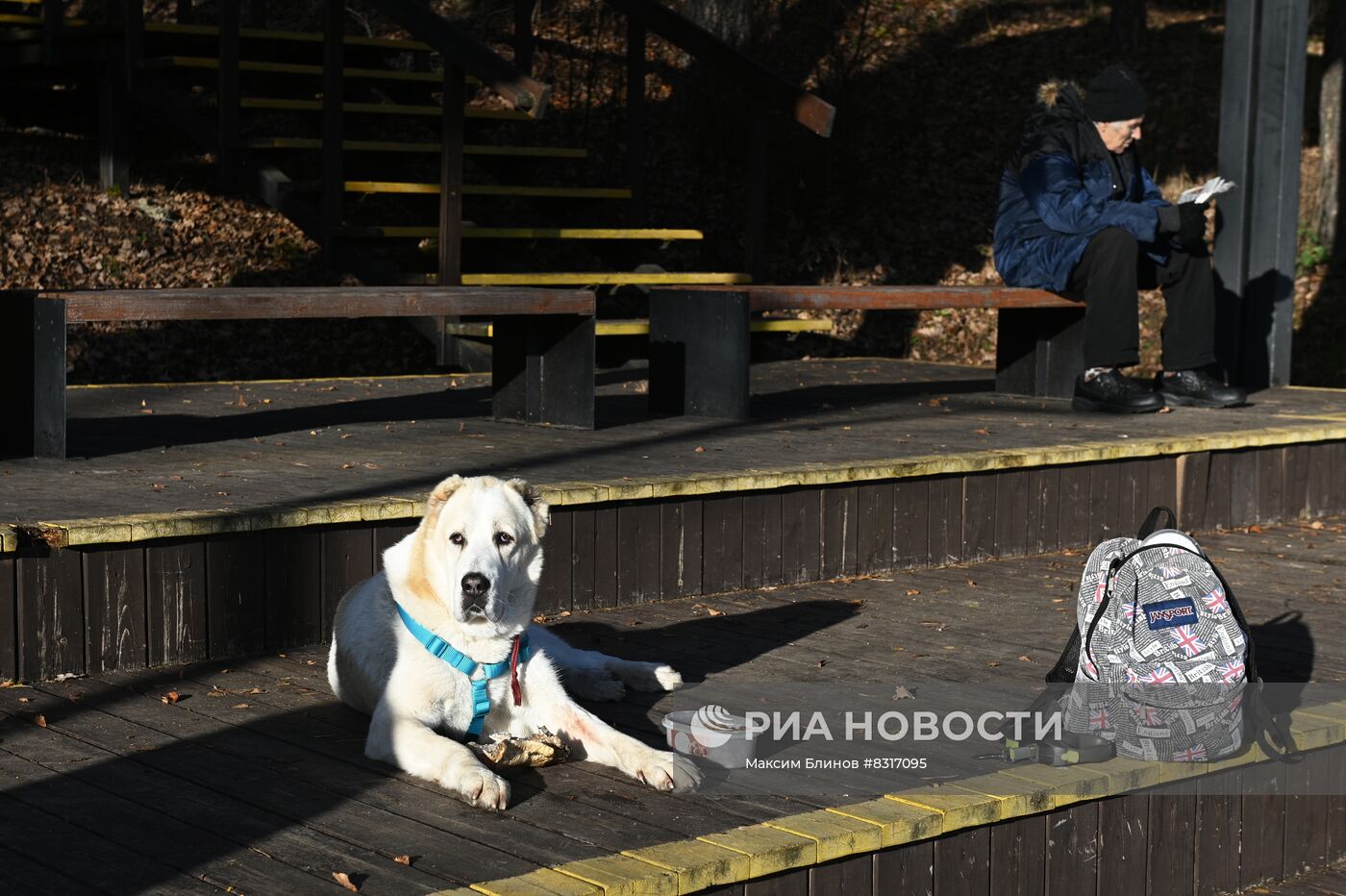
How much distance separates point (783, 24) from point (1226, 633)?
1555 centimetres

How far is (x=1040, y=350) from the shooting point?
29.1 ft

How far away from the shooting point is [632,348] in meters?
10.3

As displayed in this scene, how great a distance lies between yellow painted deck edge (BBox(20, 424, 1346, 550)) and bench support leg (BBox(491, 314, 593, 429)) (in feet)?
4.56

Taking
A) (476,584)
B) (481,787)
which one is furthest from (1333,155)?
(481,787)

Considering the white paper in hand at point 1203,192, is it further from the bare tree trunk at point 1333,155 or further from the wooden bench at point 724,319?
the bare tree trunk at point 1333,155

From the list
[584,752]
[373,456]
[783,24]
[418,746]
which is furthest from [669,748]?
[783,24]

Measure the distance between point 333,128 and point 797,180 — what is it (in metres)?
6.49

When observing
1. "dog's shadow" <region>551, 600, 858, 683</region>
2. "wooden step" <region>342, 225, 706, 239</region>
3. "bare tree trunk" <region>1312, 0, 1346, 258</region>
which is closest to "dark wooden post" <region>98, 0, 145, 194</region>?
"wooden step" <region>342, 225, 706, 239</region>

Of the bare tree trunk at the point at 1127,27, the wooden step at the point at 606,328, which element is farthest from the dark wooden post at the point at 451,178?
the bare tree trunk at the point at 1127,27

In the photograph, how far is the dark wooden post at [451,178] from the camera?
9.40 meters

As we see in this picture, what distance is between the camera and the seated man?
7.89 metres

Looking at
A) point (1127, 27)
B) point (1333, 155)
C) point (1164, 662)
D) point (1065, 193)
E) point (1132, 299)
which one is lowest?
point (1164, 662)

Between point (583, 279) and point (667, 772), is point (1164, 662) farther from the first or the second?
point (583, 279)

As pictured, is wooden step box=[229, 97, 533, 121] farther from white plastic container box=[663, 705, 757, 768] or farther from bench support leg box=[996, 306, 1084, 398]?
white plastic container box=[663, 705, 757, 768]
